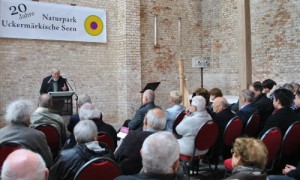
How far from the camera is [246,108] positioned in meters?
5.09

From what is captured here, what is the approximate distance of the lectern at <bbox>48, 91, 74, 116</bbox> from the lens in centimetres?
761

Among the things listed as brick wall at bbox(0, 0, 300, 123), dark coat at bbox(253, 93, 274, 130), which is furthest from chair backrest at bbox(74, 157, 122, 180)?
brick wall at bbox(0, 0, 300, 123)

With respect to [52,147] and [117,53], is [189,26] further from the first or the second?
[52,147]

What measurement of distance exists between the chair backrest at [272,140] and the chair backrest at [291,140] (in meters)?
0.08

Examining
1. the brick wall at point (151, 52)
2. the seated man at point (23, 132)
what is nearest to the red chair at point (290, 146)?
the seated man at point (23, 132)

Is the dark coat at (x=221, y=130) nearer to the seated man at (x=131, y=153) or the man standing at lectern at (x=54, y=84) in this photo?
the seated man at (x=131, y=153)

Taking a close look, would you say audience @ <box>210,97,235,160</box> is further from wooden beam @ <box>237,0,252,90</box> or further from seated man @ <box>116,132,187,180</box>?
wooden beam @ <box>237,0,252,90</box>

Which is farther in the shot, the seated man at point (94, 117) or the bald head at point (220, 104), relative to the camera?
the bald head at point (220, 104)

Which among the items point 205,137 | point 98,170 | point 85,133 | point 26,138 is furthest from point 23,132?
point 205,137

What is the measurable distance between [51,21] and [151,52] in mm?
3257

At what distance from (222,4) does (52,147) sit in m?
8.95

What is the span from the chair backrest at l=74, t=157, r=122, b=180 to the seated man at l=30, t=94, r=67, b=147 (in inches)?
72.7

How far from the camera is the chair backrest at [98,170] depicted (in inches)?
95.0

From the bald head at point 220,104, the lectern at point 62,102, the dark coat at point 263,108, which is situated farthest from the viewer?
the lectern at point 62,102
